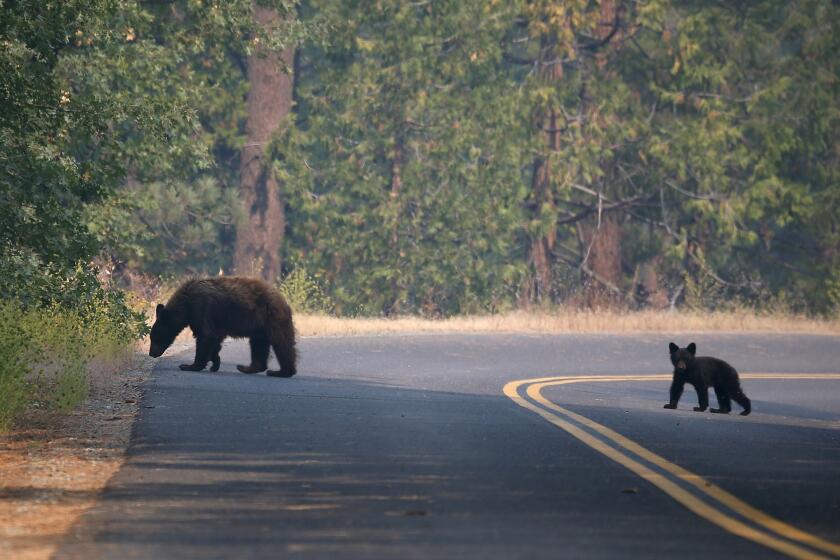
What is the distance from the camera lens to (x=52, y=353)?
20.1m

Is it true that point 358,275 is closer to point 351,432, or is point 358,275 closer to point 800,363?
point 800,363

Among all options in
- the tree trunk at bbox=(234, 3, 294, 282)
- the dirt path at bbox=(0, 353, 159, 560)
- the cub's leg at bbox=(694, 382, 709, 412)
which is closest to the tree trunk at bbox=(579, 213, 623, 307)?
the tree trunk at bbox=(234, 3, 294, 282)

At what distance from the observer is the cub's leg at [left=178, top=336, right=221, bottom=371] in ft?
65.9

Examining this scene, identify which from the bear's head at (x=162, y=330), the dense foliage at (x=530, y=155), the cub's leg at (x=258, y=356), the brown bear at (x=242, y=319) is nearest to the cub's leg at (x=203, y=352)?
the brown bear at (x=242, y=319)

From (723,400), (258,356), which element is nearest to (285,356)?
(258,356)

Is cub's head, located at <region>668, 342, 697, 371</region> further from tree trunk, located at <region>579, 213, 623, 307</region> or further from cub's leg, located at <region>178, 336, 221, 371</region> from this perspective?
tree trunk, located at <region>579, 213, 623, 307</region>

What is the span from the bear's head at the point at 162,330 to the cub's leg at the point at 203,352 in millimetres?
714

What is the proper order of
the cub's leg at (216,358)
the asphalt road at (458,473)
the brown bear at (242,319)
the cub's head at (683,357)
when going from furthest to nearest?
the cub's leg at (216,358) < the brown bear at (242,319) < the cub's head at (683,357) < the asphalt road at (458,473)

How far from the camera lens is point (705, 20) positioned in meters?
41.3

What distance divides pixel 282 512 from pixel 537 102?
31867mm

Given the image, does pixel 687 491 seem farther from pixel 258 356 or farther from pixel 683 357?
pixel 258 356

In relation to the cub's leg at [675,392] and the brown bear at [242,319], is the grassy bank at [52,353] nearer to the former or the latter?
the brown bear at [242,319]

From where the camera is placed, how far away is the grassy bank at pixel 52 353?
14.8 meters

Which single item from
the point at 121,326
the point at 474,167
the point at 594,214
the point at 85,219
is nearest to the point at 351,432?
the point at 121,326
